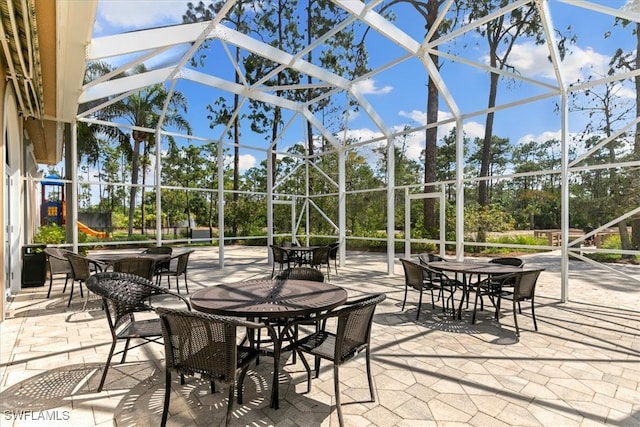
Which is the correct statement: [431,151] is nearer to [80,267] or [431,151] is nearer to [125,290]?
[80,267]

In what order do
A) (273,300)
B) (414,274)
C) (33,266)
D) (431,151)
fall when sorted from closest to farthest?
(273,300) < (414,274) < (33,266) < (431,151)

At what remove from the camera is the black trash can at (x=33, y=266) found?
666cm

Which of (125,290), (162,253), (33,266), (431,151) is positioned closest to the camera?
(125,290)

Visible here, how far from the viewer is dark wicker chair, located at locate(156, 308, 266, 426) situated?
6.64 feet

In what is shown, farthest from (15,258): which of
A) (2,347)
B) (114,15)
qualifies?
(114,15)

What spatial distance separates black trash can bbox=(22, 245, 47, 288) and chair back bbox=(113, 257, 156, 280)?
3.35 meters

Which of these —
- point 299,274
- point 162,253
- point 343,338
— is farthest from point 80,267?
point 343,338

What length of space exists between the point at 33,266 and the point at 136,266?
11.4ft

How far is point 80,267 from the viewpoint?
5062mm

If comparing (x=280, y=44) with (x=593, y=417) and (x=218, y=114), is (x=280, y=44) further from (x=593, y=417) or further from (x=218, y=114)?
(x=593, y=417)

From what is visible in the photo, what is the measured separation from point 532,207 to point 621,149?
3214mm

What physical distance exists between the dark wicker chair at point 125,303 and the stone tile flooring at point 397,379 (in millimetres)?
383

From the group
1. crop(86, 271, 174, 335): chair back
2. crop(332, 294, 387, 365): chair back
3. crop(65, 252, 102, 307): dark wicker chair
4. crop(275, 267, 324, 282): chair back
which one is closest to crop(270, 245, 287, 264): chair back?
crop(65, 252, 102, 307): dark wicker chair

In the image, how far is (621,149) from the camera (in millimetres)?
11672
